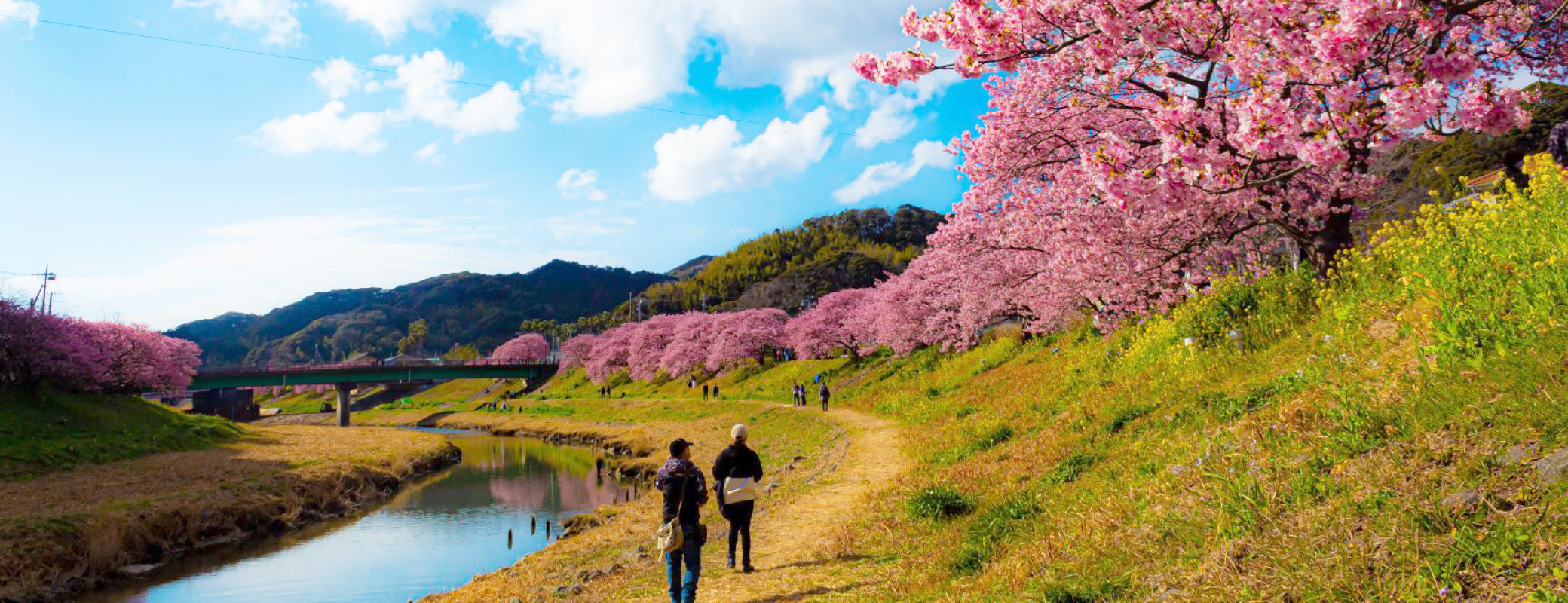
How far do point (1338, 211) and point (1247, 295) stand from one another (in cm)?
201

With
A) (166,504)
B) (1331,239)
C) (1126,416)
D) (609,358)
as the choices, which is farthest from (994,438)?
(609,358)

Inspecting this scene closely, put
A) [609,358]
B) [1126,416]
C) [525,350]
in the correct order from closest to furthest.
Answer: [1126,416] → [609,358] → [525,350]

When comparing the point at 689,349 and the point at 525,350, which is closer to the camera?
the point at 689,349

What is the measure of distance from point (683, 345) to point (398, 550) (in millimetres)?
59556

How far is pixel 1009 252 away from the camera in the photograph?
2653cm

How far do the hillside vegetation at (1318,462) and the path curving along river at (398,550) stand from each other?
13.2m

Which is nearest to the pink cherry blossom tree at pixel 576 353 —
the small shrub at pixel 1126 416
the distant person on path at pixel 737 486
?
the distant person on path at pixel 737 486

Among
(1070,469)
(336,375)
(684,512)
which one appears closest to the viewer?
(684,512)

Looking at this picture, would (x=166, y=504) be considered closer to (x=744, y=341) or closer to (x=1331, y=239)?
(x=1331, y=239)

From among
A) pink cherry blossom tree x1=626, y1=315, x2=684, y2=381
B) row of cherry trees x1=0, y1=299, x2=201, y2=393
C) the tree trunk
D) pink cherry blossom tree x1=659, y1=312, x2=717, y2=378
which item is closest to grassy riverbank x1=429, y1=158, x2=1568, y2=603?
the tree trunk

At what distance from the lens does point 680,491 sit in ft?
30.7

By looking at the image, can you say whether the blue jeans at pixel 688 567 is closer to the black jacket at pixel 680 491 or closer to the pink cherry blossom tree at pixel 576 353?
the black jacket at pixel 680 491

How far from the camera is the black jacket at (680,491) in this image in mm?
9297

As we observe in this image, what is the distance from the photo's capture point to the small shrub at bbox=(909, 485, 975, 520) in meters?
10.1
